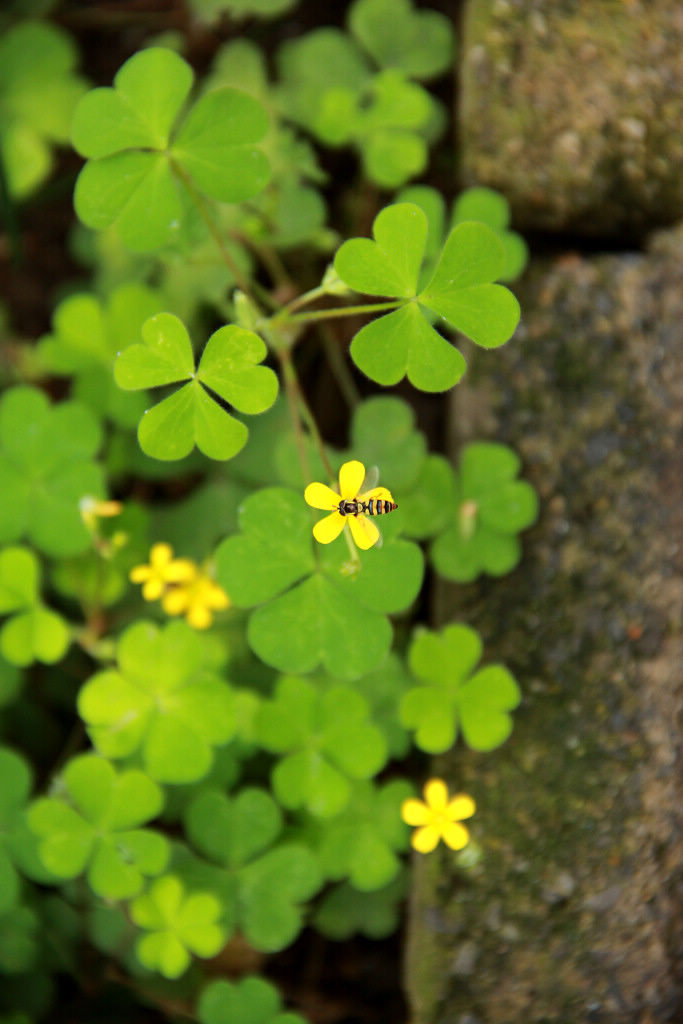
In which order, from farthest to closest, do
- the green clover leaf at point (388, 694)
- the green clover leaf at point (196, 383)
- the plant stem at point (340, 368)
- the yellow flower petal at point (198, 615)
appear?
the plant stem at point (340, 368), the green clover leaf at point (388, 694), the yellow flower petal at point (198, 615), the green clover leaf at point (196, 383)

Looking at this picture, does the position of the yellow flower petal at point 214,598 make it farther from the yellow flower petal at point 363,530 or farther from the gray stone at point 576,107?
the gray stone at point 576,107

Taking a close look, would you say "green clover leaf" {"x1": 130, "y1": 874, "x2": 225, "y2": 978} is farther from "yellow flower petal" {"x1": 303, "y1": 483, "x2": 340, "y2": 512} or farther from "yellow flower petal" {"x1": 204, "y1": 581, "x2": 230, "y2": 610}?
"yellow flower petal" {"x1": 303, "y1": 483, "x2": 340, "y2": 512}

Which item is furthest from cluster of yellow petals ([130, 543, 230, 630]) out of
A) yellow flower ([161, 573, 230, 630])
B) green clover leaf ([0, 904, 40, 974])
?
green clover leaf ([0, 904, 40, 974])

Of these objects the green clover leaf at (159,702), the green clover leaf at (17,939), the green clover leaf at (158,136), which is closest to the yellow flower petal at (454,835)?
the green clover leaf at (159,702)

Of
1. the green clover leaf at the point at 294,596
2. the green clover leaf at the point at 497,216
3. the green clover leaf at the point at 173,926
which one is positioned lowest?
the green clover leaf at the point at 173,926

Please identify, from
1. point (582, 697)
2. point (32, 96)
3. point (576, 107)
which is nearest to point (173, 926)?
point (582, 697)

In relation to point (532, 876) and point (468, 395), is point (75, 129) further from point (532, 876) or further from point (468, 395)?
point (532, 876)

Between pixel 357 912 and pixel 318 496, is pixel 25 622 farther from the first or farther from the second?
pixel 357 912

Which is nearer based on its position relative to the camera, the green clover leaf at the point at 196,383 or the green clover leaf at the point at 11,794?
the green clover leaf at the point at 196,383
